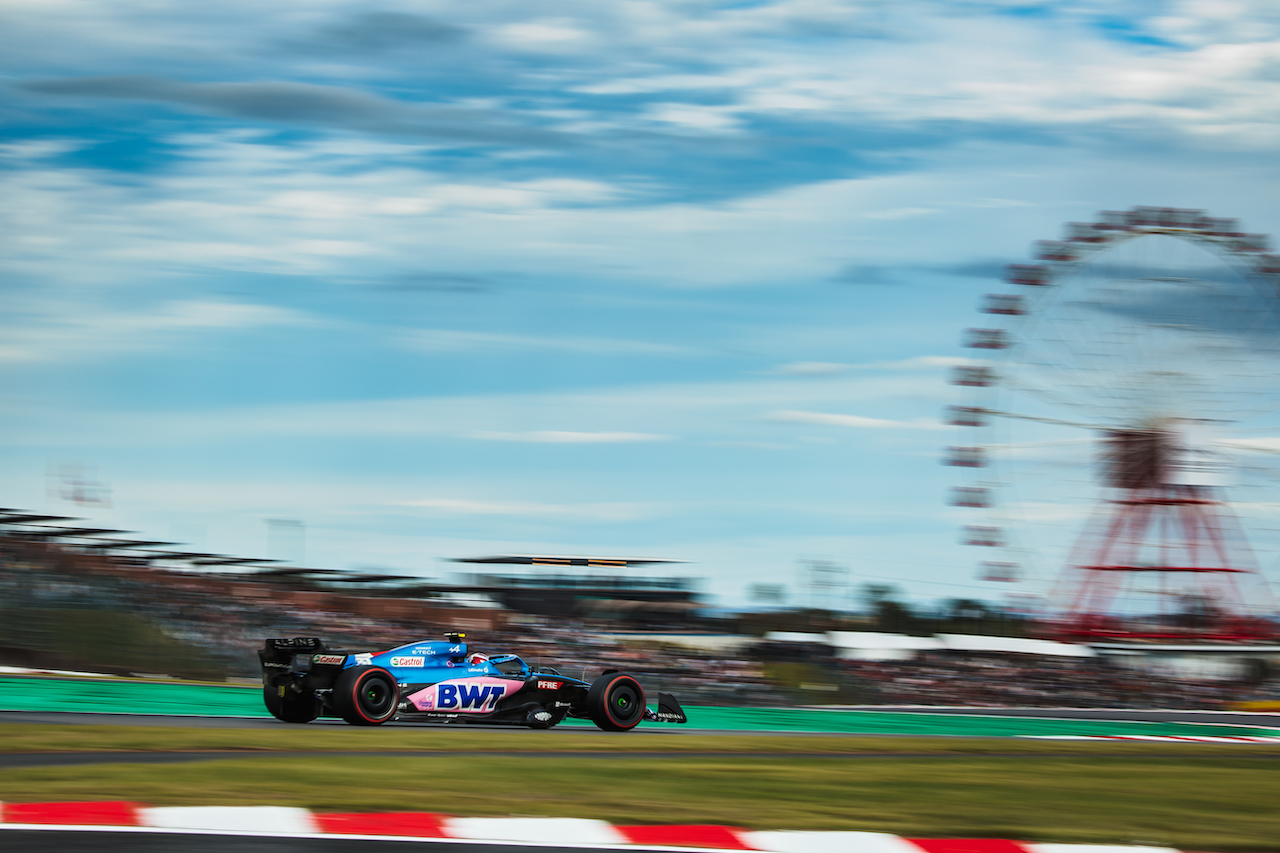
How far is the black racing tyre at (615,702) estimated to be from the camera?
14750 mm

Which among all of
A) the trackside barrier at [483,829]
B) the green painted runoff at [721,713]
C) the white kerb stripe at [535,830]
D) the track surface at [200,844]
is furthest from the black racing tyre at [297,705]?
the track surface at [200,844]

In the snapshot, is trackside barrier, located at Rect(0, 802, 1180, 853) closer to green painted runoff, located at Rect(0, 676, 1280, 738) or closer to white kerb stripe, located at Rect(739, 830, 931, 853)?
white kerb stripe, located at Rect(739, 830, 931, 853)

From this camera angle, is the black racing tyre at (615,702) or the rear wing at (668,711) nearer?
the black racing tyre at (615,702)

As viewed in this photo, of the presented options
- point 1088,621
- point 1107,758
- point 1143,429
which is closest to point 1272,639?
point 1088,621

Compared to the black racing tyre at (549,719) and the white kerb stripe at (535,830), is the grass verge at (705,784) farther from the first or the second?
the black racing tyre at (549,719)

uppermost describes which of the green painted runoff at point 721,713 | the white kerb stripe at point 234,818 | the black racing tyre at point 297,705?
the white kerb stripe at point 234,818

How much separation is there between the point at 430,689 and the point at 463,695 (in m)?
0.41

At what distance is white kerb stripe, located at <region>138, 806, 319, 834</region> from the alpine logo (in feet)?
23.7

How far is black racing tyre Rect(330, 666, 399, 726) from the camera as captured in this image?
13.4m

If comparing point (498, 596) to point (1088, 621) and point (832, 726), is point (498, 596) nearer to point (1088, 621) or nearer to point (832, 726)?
point (1088, 621)

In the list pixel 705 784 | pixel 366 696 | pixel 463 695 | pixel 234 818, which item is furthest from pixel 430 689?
pixel 234 818

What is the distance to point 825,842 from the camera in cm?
641

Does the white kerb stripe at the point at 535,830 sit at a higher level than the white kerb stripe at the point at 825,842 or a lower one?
higher

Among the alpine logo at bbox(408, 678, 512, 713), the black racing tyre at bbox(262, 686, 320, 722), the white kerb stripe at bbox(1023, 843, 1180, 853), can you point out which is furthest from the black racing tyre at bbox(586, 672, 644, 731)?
the white kerb stripe at bbox(1023, 843, 1180, 853)
